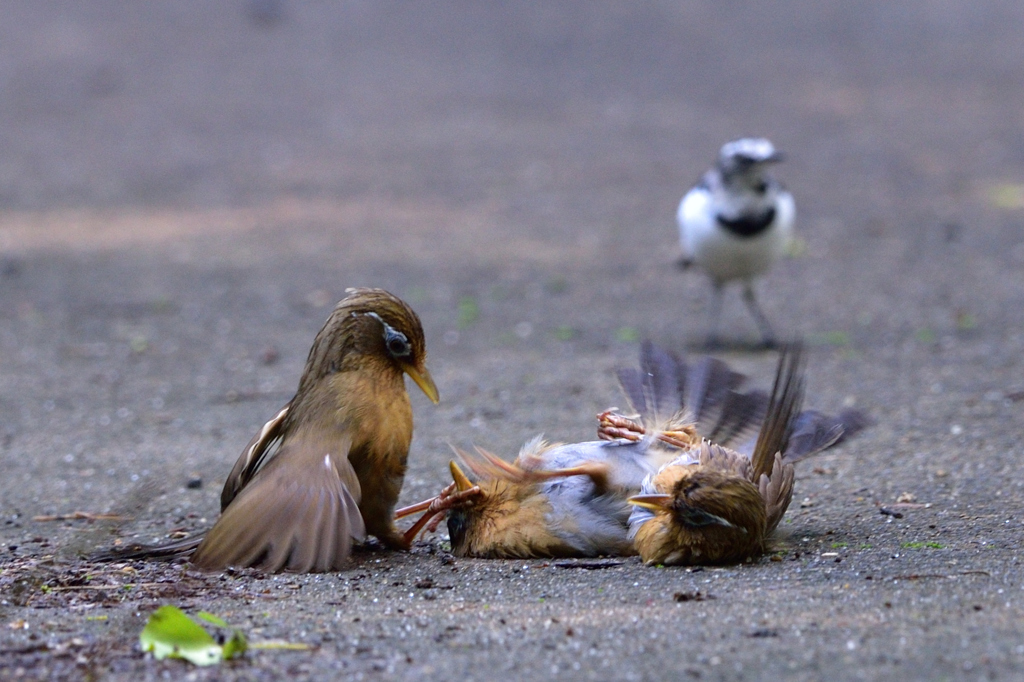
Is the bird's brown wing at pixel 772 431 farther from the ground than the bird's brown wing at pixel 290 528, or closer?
farther from the ground

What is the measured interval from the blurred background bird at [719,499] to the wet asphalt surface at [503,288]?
0.42ft

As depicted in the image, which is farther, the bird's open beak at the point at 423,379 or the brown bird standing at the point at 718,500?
the bird's open beak at the point at 423,379

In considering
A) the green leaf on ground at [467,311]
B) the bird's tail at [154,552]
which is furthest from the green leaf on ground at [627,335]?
the bird's tail at [154,552]

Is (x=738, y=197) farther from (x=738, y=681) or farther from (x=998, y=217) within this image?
(x=738, y=681)

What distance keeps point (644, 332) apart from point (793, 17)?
49.8 ft

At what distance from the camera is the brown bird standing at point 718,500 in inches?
177

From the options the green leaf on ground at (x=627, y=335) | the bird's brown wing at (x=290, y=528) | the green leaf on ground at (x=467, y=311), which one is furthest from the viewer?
the green leaf on ground at (x=467, y=311)

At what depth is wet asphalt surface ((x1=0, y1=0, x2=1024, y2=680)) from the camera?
3863mm

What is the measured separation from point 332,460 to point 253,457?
0.45 m

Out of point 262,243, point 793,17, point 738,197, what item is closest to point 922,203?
point 738,197

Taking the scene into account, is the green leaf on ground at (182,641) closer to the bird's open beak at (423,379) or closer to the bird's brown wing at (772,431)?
the bird's open beak at (423,379)

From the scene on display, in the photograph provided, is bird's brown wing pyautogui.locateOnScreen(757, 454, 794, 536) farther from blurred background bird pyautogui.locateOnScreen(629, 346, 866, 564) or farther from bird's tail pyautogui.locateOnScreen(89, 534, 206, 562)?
bird's tail pyautogui.locateOnScreen(89, 534, 206, 562)

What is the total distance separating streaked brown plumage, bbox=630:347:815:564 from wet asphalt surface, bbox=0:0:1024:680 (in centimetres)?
13

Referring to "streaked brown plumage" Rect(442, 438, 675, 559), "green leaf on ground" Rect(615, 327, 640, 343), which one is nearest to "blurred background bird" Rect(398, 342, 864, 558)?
"streaked brown plumage" Rect(442, 438, 675, 559)
